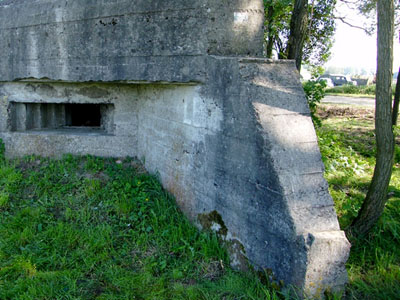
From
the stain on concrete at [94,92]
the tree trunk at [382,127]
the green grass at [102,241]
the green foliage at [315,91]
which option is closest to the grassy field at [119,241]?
the green grass at [102,241]

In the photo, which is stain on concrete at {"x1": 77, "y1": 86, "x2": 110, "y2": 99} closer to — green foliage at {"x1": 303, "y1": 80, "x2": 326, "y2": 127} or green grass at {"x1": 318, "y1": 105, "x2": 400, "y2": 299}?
green foliage at {"x1": 303, "y1": 80, "x2": 326, "y2": 127}

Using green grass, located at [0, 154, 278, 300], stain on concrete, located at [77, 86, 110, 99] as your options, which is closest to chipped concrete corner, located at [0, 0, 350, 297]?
stain on concrete, located at [77, 86, 110, 99]

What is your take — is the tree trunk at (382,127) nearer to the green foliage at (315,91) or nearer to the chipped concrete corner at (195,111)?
the chipped concrete corner at (195,111)

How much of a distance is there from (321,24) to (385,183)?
26.1 ft

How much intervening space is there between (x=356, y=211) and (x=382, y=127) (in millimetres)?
968

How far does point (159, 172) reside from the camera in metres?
4.36

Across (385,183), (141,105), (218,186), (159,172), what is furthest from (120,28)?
(385,183)

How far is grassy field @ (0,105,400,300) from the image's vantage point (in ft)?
9.32

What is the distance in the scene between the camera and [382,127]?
3.29m

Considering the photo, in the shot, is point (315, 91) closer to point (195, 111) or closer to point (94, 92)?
point (195, 111)

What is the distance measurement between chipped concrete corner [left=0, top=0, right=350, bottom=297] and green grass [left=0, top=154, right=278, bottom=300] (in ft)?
0.69

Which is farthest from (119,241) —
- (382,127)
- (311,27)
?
(311,27)

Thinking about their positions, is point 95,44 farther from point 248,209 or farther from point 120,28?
point 248,209

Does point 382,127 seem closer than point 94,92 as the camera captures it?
Yes
